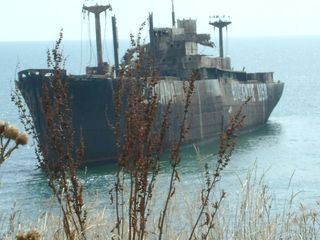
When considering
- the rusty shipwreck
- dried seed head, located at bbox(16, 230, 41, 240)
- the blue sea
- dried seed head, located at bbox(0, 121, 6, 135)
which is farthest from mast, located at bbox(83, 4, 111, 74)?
dried seed head, located at bbox(16, 230, 41, 240)

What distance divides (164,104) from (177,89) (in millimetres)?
1691

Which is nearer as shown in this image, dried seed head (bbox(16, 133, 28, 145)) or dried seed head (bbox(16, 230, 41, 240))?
dried seed head (bbox(16, 230, 41, 240))

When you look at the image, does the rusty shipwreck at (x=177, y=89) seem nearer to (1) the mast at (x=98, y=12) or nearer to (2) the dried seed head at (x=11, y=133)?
(1) the mast at (x=98, y=12)

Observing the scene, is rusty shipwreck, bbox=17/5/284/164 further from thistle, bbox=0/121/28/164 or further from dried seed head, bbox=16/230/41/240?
dried seed head, bbox=16/230/41/240

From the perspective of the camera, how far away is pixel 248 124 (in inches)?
2226

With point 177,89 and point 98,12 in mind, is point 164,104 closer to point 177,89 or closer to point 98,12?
point 177,89

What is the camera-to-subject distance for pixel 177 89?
1801 inches

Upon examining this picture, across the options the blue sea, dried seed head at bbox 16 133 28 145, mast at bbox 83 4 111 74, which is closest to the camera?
dried seed head at bbox 16 133 28 145

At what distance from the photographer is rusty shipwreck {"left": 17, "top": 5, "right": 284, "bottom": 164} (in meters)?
41.7

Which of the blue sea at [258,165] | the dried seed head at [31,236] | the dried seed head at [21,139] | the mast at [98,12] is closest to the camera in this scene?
the dried seed head at [31,236]

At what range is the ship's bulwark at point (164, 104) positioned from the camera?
41.4 m

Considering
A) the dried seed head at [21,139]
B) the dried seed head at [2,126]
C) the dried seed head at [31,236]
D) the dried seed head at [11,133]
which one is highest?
the dried seed head at [2,126]

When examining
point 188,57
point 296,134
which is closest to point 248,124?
point 296,134

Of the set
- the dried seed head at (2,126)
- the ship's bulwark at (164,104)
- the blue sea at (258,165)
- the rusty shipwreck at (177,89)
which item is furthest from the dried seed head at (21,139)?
the rusty shipwreck at (177,89)
